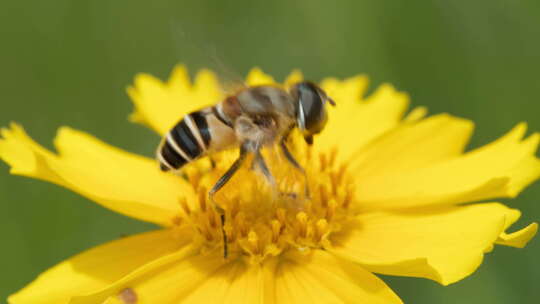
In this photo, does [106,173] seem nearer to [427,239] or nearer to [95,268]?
[95,268]

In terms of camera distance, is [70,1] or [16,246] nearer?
[16,246]

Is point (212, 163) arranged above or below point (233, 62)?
below

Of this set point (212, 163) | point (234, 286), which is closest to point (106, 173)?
point (212, 163)

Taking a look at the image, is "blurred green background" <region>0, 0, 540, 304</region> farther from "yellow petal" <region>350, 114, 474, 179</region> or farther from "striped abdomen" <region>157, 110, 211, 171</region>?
"striped abdomen" <region>157, 110, 211, 171</region>

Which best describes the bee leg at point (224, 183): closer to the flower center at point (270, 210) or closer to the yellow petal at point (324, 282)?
the flower center at point (270, 210)

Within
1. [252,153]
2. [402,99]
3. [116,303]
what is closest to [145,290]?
[116,303]

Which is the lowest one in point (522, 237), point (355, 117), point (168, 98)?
point (522, 237)

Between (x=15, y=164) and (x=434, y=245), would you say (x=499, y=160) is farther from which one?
(x=15, y=164)

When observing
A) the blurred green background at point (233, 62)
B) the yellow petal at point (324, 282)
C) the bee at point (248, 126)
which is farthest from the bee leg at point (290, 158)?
the blurred green background at point (233, 62)
